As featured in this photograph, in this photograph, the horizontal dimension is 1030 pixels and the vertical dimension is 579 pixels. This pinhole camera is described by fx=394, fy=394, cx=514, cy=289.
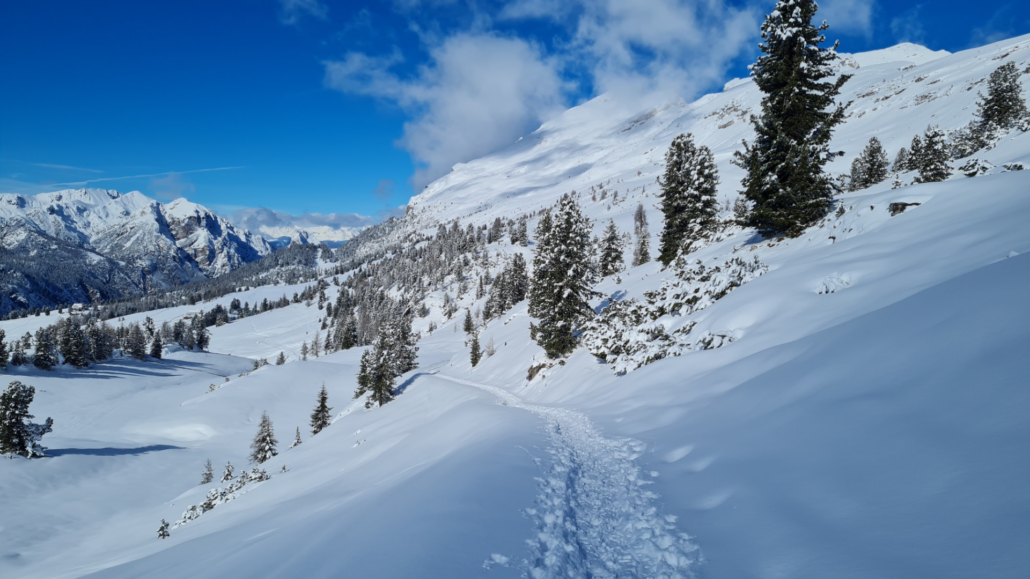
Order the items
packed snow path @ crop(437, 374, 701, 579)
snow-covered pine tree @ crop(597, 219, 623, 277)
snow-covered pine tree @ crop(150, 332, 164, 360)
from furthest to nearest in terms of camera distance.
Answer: snow-covered pine tree @ crop(150, 332, 164, 360) < snow-covered pine tree @ crop(597, 219, 623, 277) < packed snow path @ crop(437, 374, 701, 579)

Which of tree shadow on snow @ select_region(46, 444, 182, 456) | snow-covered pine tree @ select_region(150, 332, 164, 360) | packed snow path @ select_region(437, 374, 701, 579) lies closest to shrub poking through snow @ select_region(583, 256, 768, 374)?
packed snow path @ select_region(437, 374, 701, 579)

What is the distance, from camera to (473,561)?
3941 millimetres

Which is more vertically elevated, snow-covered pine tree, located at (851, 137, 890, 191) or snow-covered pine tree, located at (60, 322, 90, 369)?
snow-covered pine tree, located at (851, 137, 890, 191)

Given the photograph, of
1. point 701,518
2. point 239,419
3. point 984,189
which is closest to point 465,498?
point 701,518

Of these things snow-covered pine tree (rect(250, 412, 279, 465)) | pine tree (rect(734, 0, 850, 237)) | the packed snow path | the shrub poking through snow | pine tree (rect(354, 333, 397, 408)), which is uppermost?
pine tree (rect(734, 0, 850, 237))

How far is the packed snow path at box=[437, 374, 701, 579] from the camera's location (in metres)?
4.14

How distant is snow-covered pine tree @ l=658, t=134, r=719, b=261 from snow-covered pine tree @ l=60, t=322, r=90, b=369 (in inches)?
3690

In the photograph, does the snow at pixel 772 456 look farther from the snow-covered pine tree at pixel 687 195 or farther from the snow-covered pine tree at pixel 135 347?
the snow-covered pine tree at pixel 135 347

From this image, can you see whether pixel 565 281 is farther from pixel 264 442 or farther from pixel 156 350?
pixel 156 350

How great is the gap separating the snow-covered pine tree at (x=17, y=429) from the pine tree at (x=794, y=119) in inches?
1925

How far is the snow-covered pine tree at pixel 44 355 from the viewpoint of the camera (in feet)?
204

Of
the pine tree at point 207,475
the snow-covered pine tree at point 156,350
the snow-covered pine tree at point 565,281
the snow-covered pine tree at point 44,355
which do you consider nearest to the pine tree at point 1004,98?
the snow-covered pine tree at point 565,281

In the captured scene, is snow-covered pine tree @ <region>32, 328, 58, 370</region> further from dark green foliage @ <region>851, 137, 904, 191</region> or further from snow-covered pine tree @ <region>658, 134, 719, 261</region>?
dark green foliage @ <region>851, 137, 904, 191</region>

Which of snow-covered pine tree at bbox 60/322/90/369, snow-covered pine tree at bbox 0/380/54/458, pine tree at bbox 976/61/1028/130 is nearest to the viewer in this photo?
snow-covered pine tree at bbox 0/380/54/458
